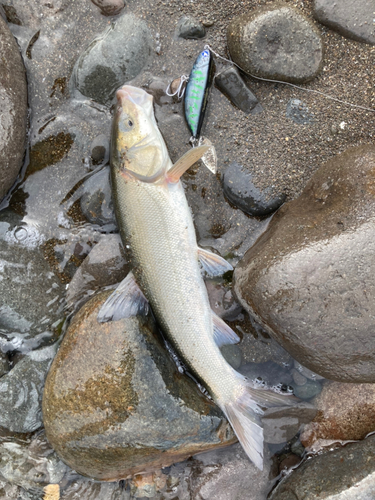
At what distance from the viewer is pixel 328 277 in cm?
302

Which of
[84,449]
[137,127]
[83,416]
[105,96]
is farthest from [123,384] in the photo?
[105,96]

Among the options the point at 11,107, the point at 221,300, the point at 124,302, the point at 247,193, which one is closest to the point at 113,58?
the point at 11,107

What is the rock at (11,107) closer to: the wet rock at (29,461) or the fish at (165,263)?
the fish at (165,263)

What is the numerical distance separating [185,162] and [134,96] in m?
0.80

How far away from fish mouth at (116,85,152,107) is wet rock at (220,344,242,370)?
2.48m

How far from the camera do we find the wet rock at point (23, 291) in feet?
12.2

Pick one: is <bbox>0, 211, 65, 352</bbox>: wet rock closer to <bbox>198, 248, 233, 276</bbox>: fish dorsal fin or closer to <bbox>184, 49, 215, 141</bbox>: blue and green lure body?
<bbox>198, 248, 233, 276</bbox>: fish dorsal fin

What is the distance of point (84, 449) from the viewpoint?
3.36 meters

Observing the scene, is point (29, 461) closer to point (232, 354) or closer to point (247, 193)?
point (232, 354)

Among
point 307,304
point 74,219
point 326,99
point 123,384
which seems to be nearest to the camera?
point 307,304

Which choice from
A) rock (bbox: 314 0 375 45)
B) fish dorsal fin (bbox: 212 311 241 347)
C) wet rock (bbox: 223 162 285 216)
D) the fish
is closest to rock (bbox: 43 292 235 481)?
the fish

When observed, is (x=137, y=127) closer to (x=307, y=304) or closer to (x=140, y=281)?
(x=140, y=281)

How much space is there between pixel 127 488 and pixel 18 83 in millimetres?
4215

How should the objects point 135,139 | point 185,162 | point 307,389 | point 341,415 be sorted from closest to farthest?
point 185,162 < point 135,139 < point 341,415 < point 307,389
